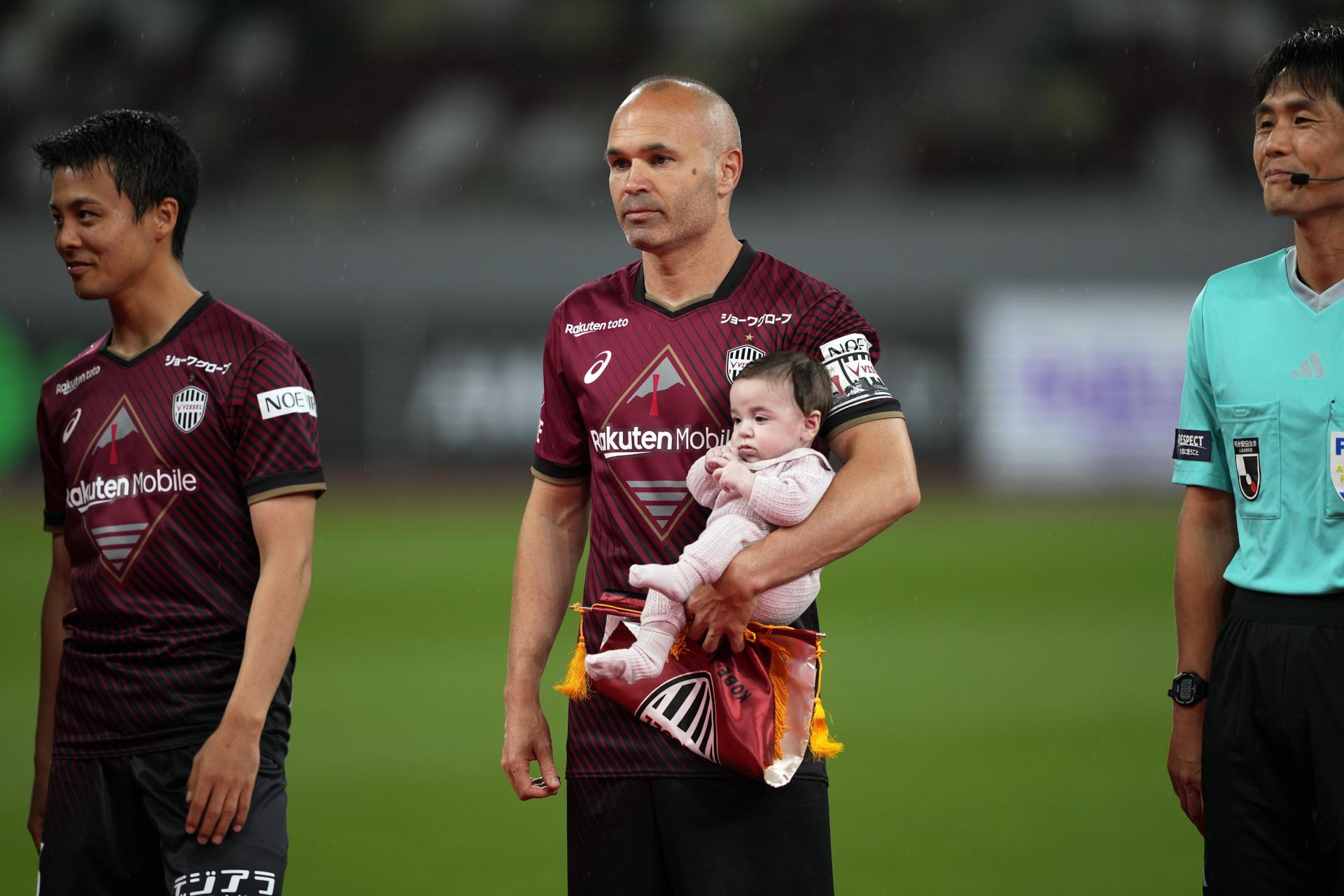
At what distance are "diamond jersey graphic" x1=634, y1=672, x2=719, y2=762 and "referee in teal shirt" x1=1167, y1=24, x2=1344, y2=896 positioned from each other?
95 cm

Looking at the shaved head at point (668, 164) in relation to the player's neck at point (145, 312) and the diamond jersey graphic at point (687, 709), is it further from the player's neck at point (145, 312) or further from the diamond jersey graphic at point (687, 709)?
the player's neck at point (145, 312)

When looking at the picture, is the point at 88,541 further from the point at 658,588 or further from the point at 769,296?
the point at 769,296

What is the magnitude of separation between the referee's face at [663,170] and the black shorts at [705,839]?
1.05 metres

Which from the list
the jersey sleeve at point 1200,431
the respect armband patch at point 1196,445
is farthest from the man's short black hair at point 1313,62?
the respect armband patch at point 1196,445

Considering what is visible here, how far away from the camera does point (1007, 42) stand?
84.8 feet

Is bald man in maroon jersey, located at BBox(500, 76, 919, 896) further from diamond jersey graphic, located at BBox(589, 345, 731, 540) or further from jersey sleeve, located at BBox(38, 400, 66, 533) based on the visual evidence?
jersey sleeve, located at BBox(38, 400, 66, 533)

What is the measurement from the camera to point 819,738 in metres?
2.65

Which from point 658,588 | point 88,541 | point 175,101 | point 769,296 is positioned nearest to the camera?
point 658,588

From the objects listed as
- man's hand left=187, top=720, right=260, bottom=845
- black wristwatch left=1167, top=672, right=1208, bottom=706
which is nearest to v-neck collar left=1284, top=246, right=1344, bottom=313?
black wristwatch left=1167, top=672, right=1208, bottom=706

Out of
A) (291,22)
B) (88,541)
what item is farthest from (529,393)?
(88,541)

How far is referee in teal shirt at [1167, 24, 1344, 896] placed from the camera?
8.39 ft

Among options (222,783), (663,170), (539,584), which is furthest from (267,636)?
(663,170)

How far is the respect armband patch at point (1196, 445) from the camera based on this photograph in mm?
2793

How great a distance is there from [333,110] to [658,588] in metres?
23.9
